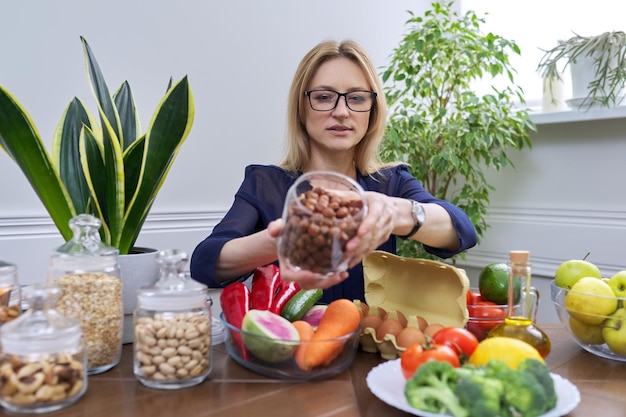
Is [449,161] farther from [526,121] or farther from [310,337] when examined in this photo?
[310,337]

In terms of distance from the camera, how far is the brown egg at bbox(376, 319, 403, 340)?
3.17ft

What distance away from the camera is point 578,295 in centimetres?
99

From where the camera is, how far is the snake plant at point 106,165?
1047mm

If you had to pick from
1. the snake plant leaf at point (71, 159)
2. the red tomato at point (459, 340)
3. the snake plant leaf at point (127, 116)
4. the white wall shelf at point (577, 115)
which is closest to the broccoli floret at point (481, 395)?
the red tomato at point (459, 340)

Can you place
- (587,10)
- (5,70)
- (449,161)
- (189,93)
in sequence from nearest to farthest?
(189,93)
(5,70)
(449,161)
(587,10)

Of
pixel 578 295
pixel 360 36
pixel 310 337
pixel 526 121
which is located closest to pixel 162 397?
pixel 310 337

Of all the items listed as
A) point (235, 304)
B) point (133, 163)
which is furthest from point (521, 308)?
point (133, 163)

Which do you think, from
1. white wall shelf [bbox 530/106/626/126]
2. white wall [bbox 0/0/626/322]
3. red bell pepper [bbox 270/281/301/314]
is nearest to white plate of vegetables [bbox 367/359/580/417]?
red bell pepper [bbox 270/281/301/314]

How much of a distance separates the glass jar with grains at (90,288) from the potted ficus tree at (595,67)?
192cm

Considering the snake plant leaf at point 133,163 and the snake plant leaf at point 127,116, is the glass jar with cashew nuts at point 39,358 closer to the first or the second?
the snake plant leaf at point 133,163

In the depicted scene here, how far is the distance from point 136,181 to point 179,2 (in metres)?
1.16

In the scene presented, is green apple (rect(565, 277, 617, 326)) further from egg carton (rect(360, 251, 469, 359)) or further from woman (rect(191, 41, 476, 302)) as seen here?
woman (rect(191, 41, 476, 302))

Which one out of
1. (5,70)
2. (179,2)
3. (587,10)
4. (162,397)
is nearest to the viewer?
(162,397)

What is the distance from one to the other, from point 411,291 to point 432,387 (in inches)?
15.1
